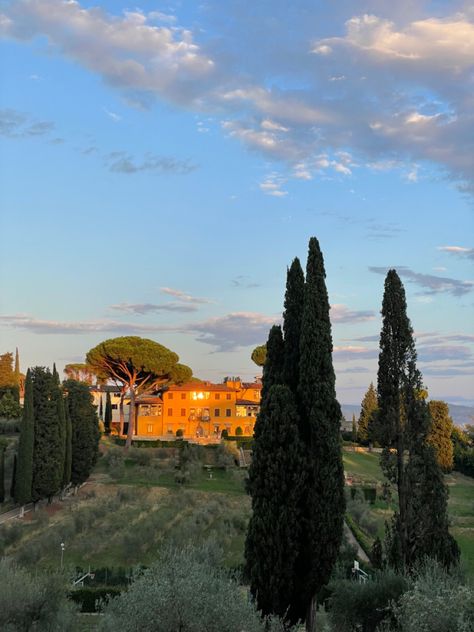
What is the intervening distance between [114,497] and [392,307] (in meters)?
24.5

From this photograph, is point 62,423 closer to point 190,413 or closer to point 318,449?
point 318,449

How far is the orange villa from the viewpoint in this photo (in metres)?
68.9

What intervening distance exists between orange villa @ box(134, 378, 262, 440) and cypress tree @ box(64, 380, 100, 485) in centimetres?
2774

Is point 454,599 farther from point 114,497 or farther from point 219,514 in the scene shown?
point 114,497

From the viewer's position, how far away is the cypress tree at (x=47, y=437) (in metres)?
33.0

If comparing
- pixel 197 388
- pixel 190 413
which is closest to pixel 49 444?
pixel 190 413

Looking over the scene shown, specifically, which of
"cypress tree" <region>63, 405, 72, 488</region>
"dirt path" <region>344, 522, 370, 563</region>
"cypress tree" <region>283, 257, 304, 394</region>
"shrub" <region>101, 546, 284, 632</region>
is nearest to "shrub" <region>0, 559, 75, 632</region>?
"shrub" <region>101, 546, 284, 632</region>

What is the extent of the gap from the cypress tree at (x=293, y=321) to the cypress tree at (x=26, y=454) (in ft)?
72.7

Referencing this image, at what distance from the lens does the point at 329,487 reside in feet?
49.3

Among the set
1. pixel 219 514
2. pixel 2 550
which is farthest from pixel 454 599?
pixel 219 514

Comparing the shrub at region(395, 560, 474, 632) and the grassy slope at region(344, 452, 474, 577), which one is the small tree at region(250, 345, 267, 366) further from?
the shrub at region(395, 560, 474, 632)

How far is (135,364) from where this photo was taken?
59094 mm

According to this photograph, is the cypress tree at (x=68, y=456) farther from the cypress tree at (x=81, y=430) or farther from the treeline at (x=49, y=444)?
the cypress tree at (x=81, y=430)

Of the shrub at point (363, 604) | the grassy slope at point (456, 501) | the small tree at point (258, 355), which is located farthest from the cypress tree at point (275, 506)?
the small tree at point (258, 355)
